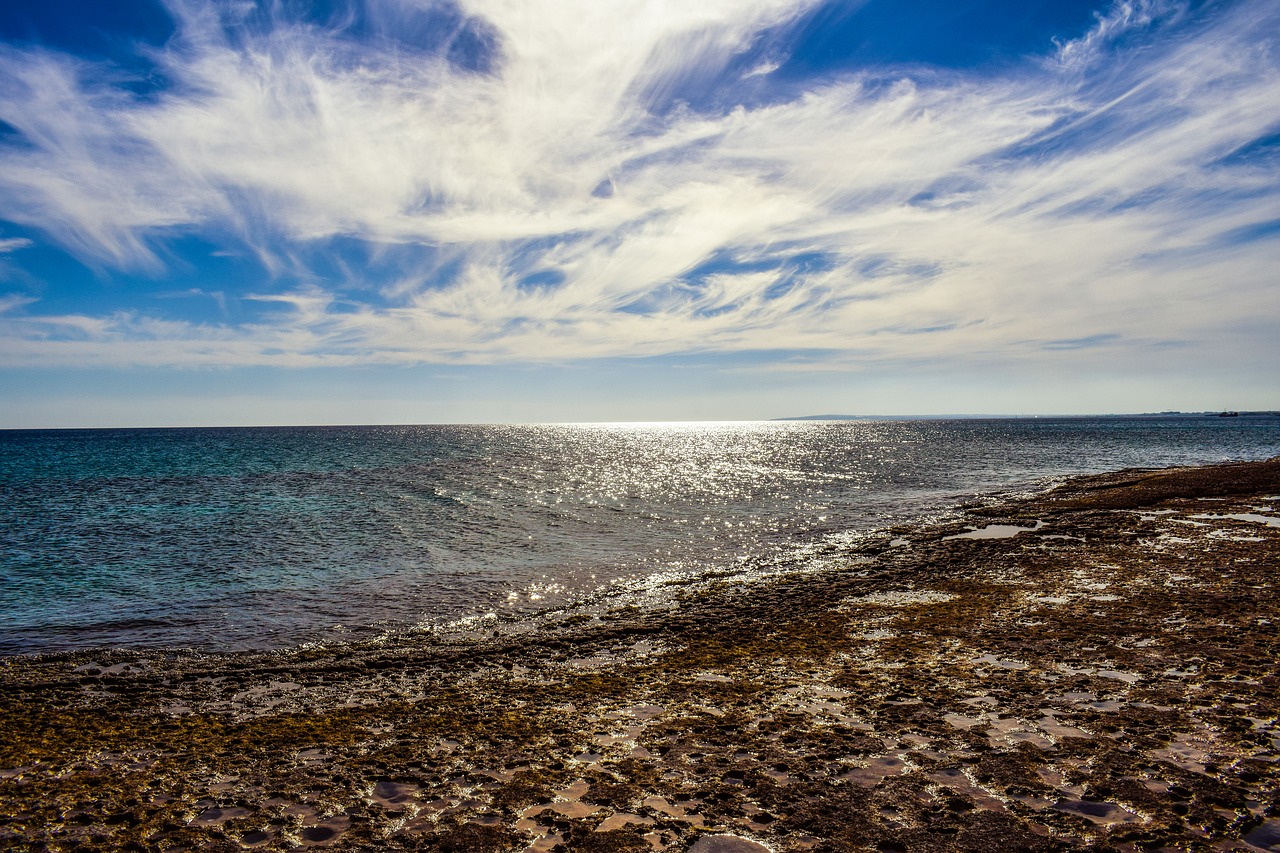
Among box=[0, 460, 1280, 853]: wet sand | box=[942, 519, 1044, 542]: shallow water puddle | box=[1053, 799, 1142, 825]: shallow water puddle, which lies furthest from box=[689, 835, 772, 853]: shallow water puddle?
box=[942, 519, 1044, 542]: shallow water puddle

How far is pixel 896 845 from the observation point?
8023 mm

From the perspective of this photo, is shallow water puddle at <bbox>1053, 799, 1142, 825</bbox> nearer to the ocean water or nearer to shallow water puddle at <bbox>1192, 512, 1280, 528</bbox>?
the ocean water

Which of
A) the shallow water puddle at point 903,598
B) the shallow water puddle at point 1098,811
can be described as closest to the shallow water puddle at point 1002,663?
the shallow water puddle at point 1098,811

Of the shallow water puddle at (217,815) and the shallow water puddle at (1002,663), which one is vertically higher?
the shallow water puddle at (217,815)

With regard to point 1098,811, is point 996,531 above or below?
below

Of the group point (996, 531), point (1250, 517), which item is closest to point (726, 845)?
point (996, 531)

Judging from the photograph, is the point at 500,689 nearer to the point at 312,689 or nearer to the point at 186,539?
the point at 312,689

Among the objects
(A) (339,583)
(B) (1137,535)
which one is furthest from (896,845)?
(B) (1137,535)

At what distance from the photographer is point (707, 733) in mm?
11469

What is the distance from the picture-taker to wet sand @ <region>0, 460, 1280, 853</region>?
338 inches

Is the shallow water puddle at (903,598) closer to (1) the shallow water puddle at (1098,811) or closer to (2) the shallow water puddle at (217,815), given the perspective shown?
(1) the shallow water puddle at (1098,811)

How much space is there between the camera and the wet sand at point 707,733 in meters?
8.59

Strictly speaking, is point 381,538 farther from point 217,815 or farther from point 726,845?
point 726,845

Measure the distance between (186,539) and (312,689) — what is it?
90.1 feet
